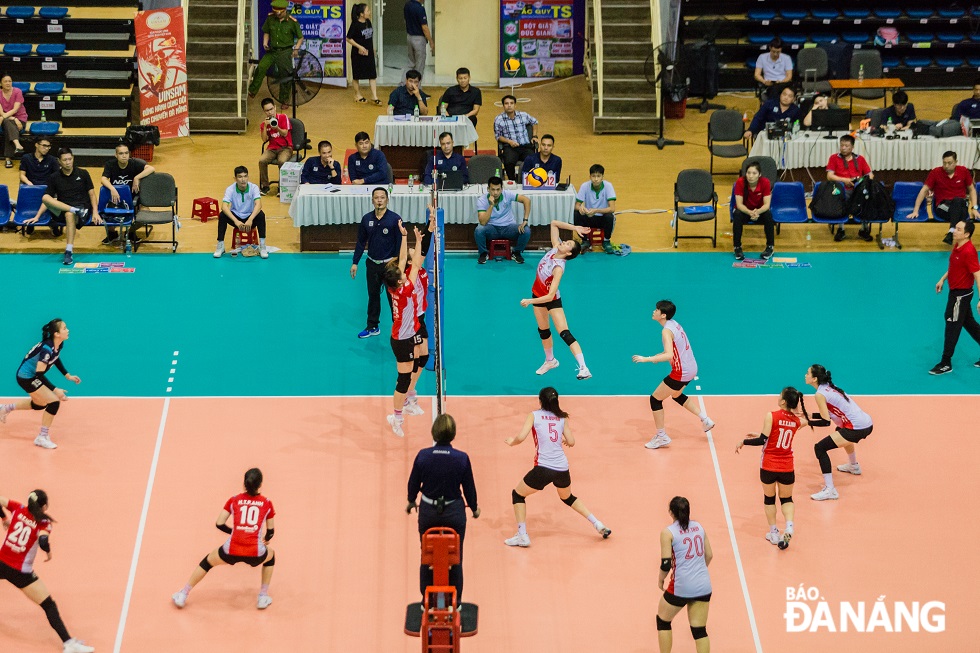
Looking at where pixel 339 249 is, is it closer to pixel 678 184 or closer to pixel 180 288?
pixel 180 288

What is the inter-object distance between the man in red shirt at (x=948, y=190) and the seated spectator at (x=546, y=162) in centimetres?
536

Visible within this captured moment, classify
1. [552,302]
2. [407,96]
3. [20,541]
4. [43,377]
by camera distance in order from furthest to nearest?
[407,96] < [552,302] < [43,377] < [20,541]

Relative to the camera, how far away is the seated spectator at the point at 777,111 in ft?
73.9

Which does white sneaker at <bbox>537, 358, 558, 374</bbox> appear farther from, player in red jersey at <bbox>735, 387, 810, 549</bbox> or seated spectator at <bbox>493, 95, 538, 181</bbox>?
seated spectator at <bbox>493, 95, 538, 181</bbox>

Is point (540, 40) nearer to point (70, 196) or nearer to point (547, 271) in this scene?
point (70, 196)

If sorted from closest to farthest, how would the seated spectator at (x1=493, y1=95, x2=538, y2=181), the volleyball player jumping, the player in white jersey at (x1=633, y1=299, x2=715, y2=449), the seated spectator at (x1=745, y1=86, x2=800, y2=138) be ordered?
1. the player in white jersey at (x1=633, y1=299, x2=715, y2=449)
2. the volleyball player jumping
3. the seated spectator at (x1=493, y1=95, x2=538, y2=181)
4. the seated spectator at (x1=745, y1=86, x2=800, y2=138)

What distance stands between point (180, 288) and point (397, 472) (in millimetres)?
6139

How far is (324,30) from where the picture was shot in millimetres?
27719

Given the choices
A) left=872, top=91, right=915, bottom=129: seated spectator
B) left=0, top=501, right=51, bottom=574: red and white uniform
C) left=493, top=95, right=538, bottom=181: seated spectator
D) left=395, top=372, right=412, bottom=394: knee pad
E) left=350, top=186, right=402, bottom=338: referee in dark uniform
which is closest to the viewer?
left=0, top=501, right=51, bottom=574: red and white uniform

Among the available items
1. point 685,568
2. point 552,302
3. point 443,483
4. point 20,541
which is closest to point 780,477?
point 685,568

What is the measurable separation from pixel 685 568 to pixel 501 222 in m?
9.70

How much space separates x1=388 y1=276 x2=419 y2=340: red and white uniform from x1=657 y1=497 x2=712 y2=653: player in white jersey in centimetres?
461

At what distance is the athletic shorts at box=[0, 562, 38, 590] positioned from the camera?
1057cm

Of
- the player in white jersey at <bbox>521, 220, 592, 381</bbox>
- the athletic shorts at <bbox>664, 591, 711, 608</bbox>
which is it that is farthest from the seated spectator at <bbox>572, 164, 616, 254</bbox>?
the athletic shorts at <bbox>664, 591, 711, 608</bbox>
